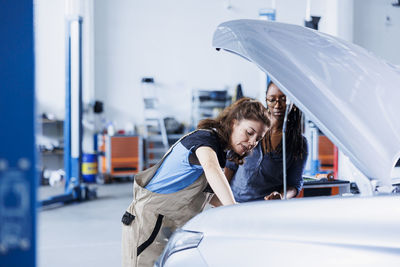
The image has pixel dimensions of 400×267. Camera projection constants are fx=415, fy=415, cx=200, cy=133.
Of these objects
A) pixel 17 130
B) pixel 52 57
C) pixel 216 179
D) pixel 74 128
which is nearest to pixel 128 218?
pixel 216 179

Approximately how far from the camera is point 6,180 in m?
0.69

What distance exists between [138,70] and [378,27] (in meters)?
6.33

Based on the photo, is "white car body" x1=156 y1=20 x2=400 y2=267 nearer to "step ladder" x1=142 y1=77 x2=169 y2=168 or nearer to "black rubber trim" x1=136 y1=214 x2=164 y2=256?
"black rubber trim" x1=136 y1=214 x2=164 y2=256

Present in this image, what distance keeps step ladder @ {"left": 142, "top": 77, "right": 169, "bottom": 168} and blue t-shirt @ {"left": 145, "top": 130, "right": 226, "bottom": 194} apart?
7264 mm

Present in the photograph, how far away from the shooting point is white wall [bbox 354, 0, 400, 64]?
10.7 meters

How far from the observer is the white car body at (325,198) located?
1104mm

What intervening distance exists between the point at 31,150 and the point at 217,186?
3.09ft

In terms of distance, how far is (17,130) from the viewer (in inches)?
27.6

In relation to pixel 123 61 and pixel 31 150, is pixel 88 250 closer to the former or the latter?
pixel 31 150

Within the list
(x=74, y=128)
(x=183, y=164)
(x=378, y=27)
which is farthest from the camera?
(x=378, y=27)

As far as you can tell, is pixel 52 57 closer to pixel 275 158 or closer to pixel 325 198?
pixel 275 158

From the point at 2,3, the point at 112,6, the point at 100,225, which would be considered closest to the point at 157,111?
the point at 112,6

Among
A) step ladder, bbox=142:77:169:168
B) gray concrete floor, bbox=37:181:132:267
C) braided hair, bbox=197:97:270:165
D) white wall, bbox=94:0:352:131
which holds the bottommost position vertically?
gray concrete floor, bbox=37:181:132:267

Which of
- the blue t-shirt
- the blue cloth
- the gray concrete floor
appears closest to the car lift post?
the gray concrete floor
